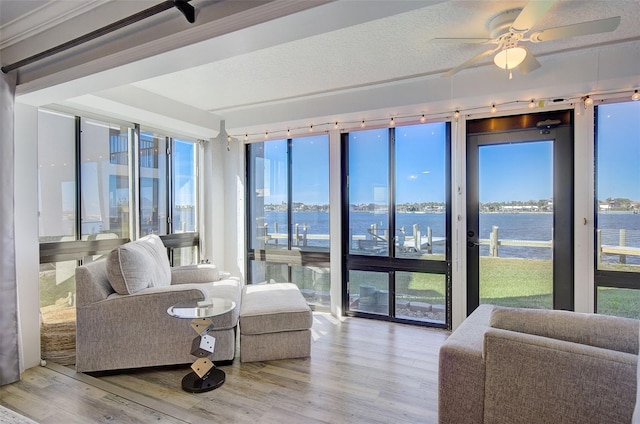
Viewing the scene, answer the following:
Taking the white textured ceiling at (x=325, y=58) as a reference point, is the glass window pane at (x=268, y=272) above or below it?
below

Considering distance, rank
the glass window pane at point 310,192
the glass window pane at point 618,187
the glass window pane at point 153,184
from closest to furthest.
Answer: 1. the glass window pane at point 618,187
2. the glass window pane at point 153,184
3. the glass window pane at point 310,192

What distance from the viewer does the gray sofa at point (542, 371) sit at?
1268mm

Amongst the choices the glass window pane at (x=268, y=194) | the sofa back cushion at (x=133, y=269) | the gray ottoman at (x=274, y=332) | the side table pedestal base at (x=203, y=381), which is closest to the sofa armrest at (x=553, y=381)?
the gray ottoman at (x=274, y=332)

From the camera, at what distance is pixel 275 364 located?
277cm

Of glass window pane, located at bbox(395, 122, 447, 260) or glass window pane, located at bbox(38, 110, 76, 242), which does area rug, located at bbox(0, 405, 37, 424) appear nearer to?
glass window pane, located at bbox(38, 110, 76, 242)

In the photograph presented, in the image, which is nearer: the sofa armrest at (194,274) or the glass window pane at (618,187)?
the glass window pane at (618,187)

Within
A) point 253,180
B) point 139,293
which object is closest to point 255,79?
point 253,180

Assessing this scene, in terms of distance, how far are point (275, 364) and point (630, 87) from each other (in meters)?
3.83

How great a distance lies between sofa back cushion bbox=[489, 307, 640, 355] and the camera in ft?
4.41

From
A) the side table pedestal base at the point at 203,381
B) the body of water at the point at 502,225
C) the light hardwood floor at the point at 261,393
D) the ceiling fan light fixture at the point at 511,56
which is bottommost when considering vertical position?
the light hardwood floor at the point at 261,393

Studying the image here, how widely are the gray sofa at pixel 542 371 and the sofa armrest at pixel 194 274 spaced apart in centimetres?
275

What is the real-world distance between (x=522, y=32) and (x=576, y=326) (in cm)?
169

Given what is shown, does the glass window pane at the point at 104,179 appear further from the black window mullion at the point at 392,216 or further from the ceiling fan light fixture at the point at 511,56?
the ceiling fan light fixture at the point at 511,56

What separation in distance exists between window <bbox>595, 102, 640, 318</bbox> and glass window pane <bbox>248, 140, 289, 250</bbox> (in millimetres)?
3421
